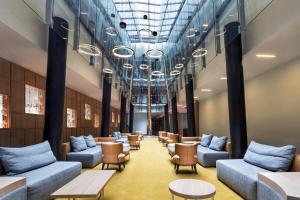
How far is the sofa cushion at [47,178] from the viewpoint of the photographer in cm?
366

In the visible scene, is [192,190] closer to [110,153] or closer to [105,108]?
[110,153]

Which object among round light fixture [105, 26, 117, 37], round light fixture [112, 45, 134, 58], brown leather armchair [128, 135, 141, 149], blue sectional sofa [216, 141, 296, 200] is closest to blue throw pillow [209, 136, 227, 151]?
blue sectional sofa [216, 141, 296, 200]

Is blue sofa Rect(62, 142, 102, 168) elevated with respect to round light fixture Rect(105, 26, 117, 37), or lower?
lower

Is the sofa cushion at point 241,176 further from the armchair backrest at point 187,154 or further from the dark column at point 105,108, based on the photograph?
the dark column at point 105,108

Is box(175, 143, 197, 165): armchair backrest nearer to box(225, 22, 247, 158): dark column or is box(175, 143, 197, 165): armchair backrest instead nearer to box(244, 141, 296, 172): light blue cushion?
box(225, 22, 247, 158): dark column

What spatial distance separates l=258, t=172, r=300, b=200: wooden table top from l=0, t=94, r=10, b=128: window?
7060mm

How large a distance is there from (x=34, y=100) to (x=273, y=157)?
8.08m

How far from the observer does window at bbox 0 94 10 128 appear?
6895 millimetres

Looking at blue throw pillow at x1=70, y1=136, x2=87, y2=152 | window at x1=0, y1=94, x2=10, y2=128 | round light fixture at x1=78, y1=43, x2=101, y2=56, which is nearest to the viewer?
window at x1=0, y1=94, x2=10, y2=128

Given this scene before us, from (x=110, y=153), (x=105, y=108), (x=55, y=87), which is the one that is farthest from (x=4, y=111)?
(x=105, y=108)

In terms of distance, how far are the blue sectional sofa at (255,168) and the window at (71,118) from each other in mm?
9379

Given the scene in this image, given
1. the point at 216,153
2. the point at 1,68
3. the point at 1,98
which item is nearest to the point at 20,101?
the point at 1,98

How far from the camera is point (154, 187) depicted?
515 cm

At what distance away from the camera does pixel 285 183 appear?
3020 millimetres
